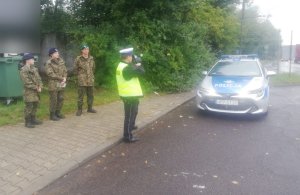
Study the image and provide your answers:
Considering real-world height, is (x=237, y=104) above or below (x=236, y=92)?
below

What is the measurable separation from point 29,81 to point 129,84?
2.20 meters

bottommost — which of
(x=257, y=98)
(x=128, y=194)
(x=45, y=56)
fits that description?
(x=128, y=194)

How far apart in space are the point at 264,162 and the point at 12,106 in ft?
20.7

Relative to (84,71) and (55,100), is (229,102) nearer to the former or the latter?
(84,71)

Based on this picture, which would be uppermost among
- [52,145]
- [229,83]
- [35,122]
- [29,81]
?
[29,81]

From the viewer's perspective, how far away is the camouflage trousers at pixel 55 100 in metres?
7.86

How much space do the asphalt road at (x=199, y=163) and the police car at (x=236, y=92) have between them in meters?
0.39

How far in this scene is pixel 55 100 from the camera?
7.89 metres

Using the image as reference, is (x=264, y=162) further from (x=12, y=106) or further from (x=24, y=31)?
(x=24, y=31)

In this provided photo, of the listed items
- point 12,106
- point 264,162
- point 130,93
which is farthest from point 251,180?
point 12,106

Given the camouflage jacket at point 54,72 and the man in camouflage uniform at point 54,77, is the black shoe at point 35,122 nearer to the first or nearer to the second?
the man in camouflage uniform at point 54,77

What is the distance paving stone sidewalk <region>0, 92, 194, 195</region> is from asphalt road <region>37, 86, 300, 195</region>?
203 mm

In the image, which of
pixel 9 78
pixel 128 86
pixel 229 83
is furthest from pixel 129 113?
pixel 9 78

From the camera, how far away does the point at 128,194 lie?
4.36 m
